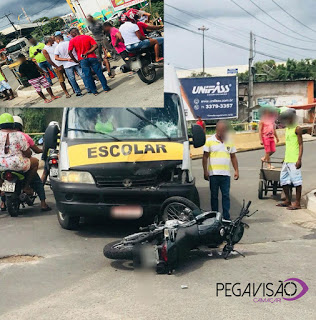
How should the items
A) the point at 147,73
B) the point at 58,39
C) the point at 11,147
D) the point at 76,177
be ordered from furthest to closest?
the point at 11,147
the point at 147,73
the point at 76,177
the point at 58,39

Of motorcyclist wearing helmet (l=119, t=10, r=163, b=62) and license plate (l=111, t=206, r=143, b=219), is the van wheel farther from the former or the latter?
motorcyclist wearing helmet (l=119, t=10, r=163, b=62)

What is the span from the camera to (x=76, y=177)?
731 centimetres

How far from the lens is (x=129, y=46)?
7.25m

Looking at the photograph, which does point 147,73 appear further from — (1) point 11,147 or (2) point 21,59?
(1) point 11,147

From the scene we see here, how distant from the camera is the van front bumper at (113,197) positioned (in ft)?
23.4

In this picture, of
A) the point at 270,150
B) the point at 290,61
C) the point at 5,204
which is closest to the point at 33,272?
the point at 5,204

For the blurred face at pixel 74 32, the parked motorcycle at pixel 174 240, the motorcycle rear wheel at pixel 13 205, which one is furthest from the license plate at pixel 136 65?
the motorcycle rear wheel at pixel 13 205

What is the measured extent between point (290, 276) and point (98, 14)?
145 inches

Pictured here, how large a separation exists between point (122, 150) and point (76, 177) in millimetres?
→ 714

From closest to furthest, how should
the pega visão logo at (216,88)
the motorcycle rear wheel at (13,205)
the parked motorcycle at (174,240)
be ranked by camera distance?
the parked motorcycle at (174,240) < the motorcycle rear wheel at (13,205) < the pega visão logo at (216,88)

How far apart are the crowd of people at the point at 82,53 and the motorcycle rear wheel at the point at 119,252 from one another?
2257 millimetres

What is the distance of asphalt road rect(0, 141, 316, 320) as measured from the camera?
4645mm

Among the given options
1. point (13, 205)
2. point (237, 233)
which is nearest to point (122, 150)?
point (237, 233)

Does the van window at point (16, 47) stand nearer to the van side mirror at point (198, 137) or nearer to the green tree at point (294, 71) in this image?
the van side mirror at point (198, 137)
